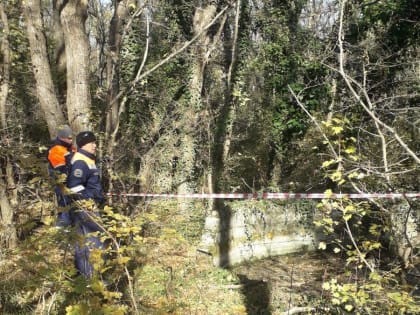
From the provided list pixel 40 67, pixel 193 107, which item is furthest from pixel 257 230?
pixel 40 67

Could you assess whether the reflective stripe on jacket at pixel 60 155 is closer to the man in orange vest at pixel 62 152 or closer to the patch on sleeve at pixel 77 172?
the man in orange vest at pixel 62 152

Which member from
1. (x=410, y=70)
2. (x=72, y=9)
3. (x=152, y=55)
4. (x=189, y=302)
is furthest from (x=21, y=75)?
(x=410, y=70)

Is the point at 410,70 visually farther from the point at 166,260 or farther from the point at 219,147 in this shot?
the point at 166,260

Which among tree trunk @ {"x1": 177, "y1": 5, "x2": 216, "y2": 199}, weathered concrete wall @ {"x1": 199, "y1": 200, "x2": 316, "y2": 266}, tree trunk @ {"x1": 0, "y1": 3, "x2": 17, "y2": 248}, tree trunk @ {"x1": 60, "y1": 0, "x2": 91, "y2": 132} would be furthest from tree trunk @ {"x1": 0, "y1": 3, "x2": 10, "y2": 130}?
weathered concrete wall @ {"x1": 199, "y1": 200, "x2": 316, "y2": 266}

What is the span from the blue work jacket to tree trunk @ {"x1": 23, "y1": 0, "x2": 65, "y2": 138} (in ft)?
2.22

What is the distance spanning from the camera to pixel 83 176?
4562 millimetres

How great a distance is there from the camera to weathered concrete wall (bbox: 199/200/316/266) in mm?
8219

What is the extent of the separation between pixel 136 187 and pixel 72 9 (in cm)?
448

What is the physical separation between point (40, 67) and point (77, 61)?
0.45 metres

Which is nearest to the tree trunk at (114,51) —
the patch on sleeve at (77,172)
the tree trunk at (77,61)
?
the tree trunk at (77,61)

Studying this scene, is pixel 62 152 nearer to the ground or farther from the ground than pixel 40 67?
nearer to the ground

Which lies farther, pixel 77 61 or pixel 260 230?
pixel 260 230

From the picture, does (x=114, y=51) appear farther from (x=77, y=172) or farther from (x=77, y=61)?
(x=77, y=172)

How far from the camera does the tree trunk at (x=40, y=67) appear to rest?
4859 millimetres
